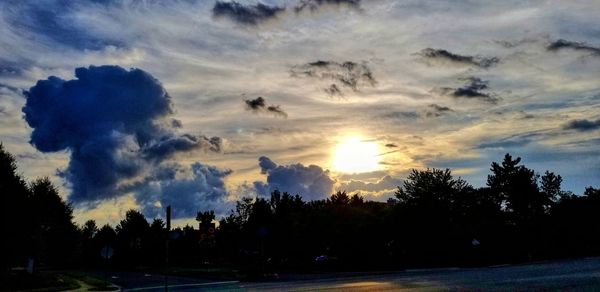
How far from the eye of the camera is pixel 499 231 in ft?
245

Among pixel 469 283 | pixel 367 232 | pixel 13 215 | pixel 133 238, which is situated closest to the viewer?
pixel 469 283

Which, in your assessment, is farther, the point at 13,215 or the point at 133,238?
the point at 133,238

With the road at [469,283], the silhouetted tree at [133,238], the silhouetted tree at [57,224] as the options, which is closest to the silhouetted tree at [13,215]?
the road at [469,283]

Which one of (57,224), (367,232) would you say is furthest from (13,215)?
(367,232)

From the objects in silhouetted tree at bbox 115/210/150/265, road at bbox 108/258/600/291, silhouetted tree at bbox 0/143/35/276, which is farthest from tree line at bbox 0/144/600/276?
silhouetted tree at bbox 115/210/150/265

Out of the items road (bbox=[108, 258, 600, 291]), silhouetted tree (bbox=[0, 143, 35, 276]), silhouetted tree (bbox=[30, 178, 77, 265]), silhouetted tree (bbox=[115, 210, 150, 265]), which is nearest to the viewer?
road (bbox=[108, 258, 600, 291])

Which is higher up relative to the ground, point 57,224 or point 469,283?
point 57,224

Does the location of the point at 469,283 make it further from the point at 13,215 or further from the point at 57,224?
the point at 57,224

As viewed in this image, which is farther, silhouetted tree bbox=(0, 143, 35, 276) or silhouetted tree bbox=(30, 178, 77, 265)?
silhouetted tree bbox=(30, 178, 77, 265)

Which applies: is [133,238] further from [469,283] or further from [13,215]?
A: [469,283]

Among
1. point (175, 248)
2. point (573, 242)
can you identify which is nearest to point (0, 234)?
point (573, 242)

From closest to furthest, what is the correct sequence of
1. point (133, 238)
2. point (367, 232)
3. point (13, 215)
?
point (13, 215)
point (367, 232)
point (133, 238)

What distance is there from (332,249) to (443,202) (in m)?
14.0

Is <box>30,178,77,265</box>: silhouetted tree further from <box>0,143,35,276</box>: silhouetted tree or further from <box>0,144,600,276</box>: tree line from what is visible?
<box>0,143,35,276</box>: silhouetted tree
